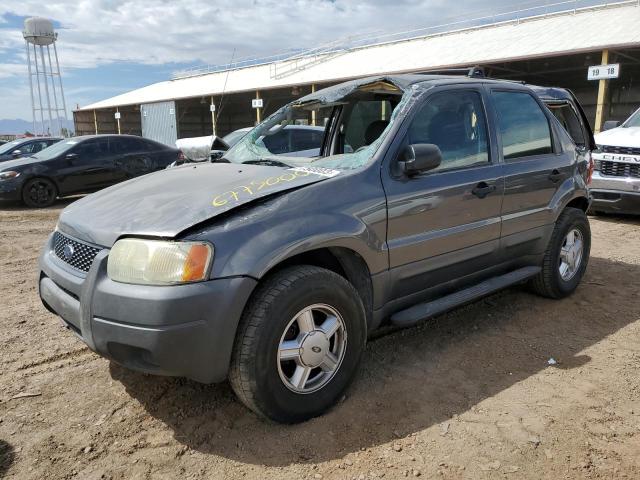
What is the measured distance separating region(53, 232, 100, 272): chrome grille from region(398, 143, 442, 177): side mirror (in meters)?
1.76

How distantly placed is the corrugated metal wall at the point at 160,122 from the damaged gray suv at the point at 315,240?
27.1 meters

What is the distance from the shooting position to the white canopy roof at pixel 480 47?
17859 mm

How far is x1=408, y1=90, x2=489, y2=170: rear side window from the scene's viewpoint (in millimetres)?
3209

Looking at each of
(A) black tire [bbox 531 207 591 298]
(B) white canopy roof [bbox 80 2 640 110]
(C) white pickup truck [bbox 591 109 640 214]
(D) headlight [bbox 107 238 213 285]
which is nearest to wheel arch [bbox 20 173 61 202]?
(D) headlight [bbox 107 238 213 285]

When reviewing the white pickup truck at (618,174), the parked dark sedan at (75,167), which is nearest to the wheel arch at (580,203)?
the white pickup truck at (618,174)

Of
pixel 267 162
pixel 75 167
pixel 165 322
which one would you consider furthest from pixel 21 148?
pixel 165 322

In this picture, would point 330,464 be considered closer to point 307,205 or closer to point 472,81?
point 307,205

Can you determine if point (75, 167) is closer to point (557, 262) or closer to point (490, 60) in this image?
point (557, 262)

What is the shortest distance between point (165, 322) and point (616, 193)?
25.1 feet

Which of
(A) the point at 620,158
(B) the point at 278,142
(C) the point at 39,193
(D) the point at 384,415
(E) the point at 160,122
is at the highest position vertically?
(E) the point at 160,122

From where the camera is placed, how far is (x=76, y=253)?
2.66m

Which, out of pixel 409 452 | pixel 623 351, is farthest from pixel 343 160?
pixel 623 351

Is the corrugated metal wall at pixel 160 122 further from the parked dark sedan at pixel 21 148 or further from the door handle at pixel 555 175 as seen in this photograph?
the door handle at pixel 555 175

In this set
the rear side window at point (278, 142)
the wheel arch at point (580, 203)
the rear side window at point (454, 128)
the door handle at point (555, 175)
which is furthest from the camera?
the wheel arch at point (580, 203)
